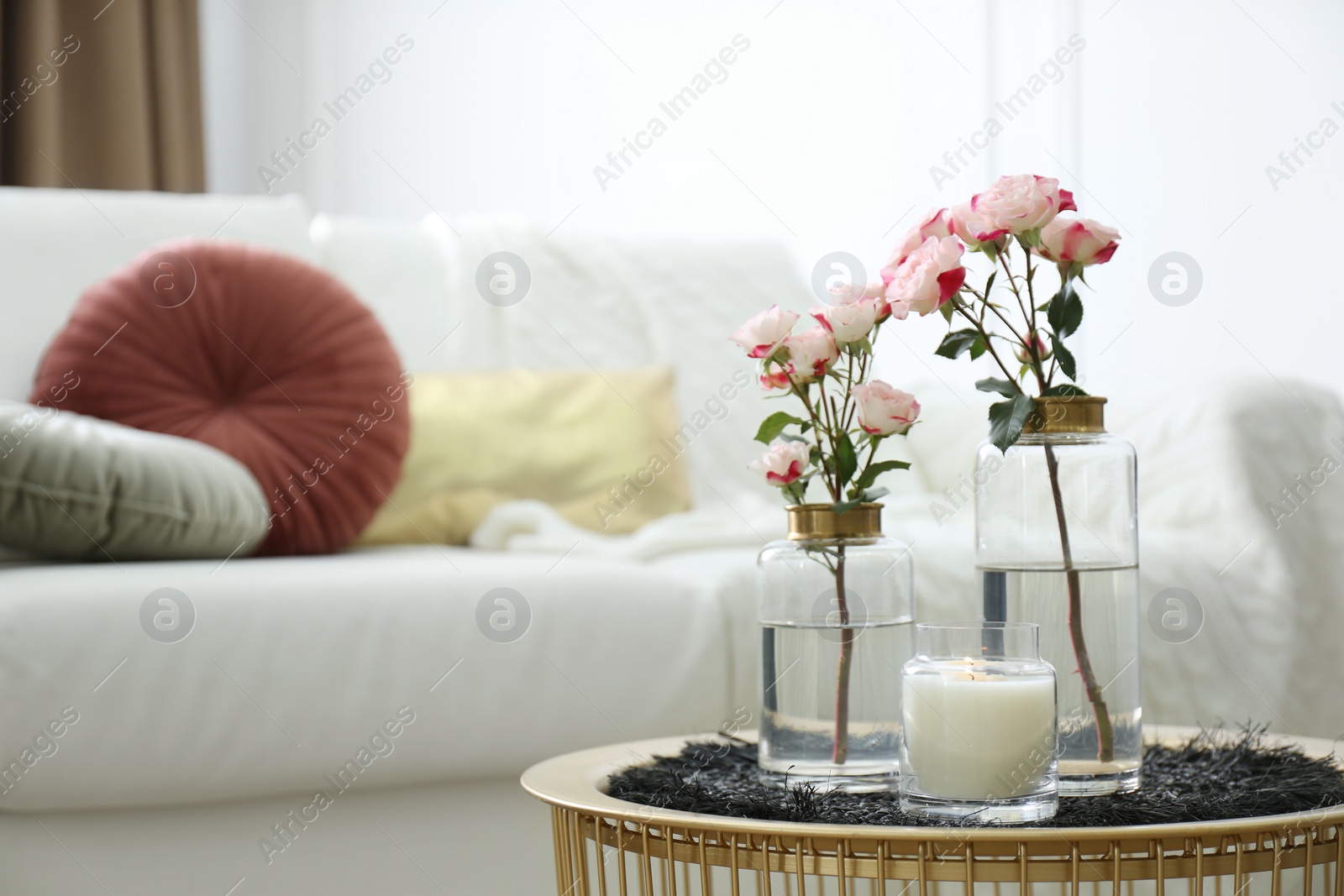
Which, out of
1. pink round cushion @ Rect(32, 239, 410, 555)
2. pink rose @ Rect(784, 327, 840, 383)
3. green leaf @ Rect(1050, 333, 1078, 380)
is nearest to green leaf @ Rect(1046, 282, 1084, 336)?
green leaf @ Rect(1050, 333, 1078, 380)

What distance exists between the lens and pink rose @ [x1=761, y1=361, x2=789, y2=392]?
744 mm

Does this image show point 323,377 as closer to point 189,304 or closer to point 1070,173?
point 189,304

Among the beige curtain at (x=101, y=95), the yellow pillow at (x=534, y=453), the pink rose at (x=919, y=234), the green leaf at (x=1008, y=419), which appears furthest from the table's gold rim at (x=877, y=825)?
the beige curtain at (x=101, y=95)

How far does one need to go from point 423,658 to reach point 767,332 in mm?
662

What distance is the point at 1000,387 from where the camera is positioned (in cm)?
71

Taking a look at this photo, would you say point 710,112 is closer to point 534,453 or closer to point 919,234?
point 534,453

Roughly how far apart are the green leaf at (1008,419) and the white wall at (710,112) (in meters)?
2.15

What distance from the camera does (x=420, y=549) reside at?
1.64 meters

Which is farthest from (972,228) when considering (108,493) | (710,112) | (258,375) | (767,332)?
(710,112)

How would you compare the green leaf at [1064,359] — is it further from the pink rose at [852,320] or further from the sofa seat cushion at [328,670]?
the sofa seat cushion at [328,670]

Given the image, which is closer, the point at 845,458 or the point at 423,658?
the point at 845,458

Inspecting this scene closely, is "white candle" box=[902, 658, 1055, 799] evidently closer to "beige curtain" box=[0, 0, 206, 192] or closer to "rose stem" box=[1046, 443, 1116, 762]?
"rose stem" box=[1046, 443, 1116, 762]

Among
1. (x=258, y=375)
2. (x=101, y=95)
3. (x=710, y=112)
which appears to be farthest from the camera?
(x=710, y=112)

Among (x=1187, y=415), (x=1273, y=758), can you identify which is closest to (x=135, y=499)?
(x=1273, y=758)
